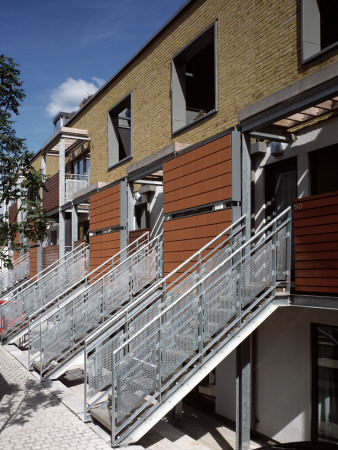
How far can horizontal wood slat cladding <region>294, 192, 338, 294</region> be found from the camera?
22.9 ft

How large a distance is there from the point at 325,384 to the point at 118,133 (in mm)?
11918

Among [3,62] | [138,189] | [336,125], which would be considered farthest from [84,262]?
[336,125]

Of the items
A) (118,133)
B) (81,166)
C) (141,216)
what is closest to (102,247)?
(141,216)

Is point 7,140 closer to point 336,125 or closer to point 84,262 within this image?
point 336,125

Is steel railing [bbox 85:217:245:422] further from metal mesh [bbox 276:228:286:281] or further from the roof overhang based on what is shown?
the roof overhang

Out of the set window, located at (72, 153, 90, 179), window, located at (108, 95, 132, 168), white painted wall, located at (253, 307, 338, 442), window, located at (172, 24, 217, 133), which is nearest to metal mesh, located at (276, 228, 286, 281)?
white painted wall, located at (253, 307, 338, 442)

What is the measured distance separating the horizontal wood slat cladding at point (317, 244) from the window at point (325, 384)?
1.63m

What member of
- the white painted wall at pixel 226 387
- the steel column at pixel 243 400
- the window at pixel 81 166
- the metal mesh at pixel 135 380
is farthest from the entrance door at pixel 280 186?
the window at pixel 81 166

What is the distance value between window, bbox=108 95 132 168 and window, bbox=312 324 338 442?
861 centimetres

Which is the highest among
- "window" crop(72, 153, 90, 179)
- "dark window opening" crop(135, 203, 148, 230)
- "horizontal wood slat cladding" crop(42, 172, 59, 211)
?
"window" crop(72, 153, 90, 179)

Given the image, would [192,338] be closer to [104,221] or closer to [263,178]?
[263,178]

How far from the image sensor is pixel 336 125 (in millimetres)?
8508

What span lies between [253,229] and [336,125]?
2.87 m

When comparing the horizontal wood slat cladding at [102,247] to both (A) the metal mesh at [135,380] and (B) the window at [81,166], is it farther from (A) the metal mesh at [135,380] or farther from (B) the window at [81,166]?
(A) the metal mesh at [135,380]
